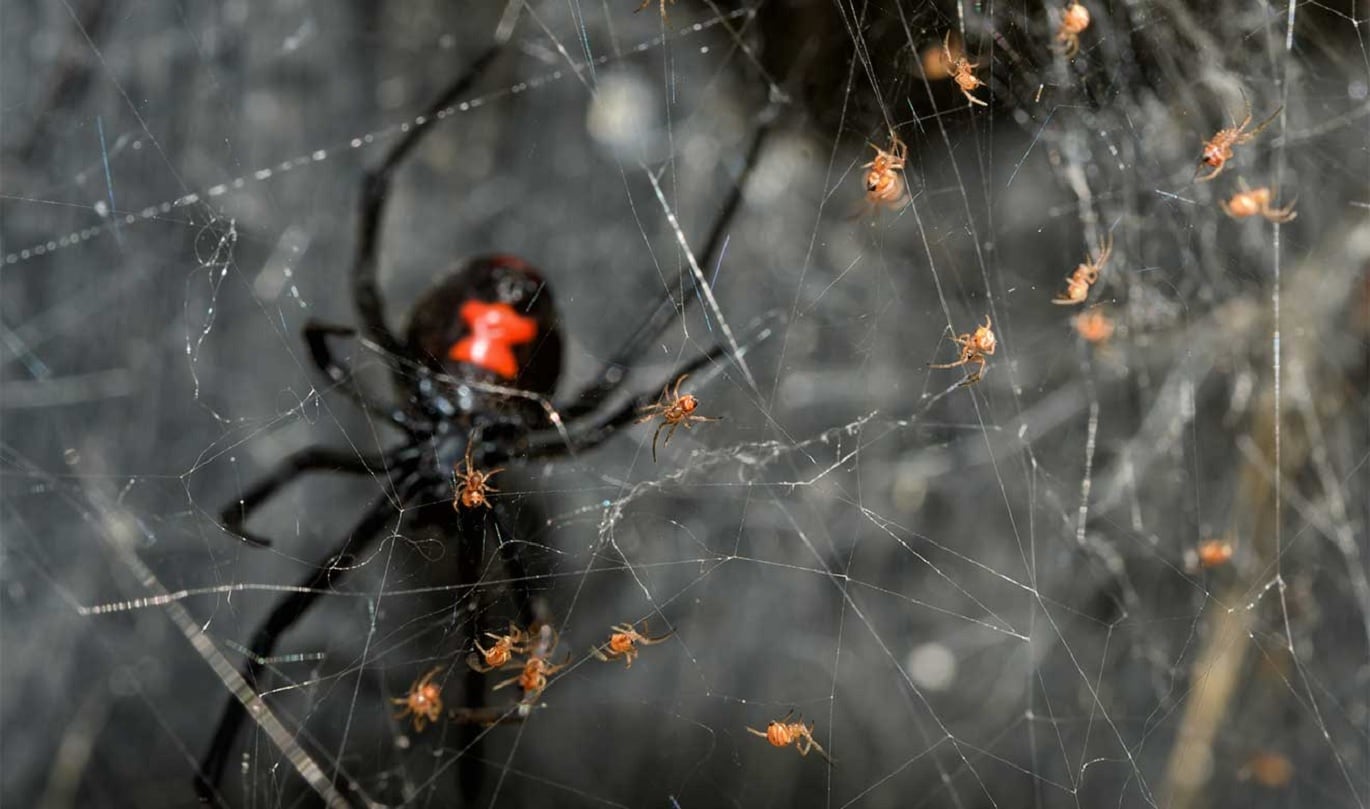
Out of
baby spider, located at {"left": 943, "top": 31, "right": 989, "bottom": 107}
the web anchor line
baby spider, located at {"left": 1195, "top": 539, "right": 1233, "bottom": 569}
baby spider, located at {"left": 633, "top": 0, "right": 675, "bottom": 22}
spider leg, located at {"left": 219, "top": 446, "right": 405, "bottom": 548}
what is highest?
baby spider, located at {"left": 943, "top": 31, "right": 989, "bottom": 107}

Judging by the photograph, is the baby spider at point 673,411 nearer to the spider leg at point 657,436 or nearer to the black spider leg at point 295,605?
the spider leg at point 657,436

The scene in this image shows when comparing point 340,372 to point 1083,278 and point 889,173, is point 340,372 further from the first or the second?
point 1083,278

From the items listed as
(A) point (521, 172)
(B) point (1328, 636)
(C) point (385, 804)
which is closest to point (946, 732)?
(B) point (1328, 636)

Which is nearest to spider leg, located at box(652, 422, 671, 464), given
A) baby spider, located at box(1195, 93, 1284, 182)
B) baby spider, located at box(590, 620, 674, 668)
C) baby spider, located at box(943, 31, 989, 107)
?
baby spider, located at box(590, 620, 674, 668)

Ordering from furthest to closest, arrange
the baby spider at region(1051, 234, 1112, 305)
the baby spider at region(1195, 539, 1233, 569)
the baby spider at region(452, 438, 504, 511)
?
the baby spider at region(1195, 539, 1233, 569) → the baby spider at region(1051, 234, 1112, 305) → the baby spider at region(452, 438, 504, 511)

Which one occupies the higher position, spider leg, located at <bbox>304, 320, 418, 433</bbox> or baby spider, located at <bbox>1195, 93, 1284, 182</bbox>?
baby spider, located at <bbox>1195, 93, 1284, 182</bbox>

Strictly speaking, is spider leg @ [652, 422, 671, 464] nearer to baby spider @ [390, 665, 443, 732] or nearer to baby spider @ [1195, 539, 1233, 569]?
baby spider @ [390, 665, 443, 732]

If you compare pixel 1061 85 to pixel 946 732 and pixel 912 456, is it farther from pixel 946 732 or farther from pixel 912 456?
pixel 946 732
